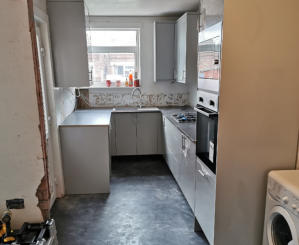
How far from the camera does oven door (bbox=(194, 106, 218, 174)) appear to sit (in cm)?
191

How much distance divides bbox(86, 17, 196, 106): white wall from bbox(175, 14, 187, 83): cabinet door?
0.54 meters

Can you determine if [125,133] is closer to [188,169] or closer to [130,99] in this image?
[130,99]

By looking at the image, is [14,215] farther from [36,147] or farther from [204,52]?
[204,52]

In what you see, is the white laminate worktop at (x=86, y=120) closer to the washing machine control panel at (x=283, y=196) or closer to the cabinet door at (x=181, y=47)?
the cabinet door at (x=181, y=47)

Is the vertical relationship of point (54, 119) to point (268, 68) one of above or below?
below

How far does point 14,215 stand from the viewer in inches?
57.6

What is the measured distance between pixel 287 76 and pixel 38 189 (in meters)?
1.75

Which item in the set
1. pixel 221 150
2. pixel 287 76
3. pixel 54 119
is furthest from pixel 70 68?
pixel 287 76

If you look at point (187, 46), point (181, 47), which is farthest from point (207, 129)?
point (181, 47)

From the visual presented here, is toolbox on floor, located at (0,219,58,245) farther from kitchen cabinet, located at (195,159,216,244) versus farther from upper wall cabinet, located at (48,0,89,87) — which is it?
upper wall cabinet, located at (48,0,89,87)

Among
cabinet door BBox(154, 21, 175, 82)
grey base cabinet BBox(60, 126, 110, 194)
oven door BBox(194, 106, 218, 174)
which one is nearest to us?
oven door BBox(194, 106, 218, 174)

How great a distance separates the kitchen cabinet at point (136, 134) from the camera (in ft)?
13.8

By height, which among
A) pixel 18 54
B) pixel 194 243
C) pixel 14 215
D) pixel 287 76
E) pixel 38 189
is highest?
pixel 18 54

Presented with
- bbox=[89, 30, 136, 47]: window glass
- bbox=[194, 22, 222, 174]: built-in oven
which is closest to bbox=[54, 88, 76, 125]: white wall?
bbox=[89, 30, 136, 47]: window glass
